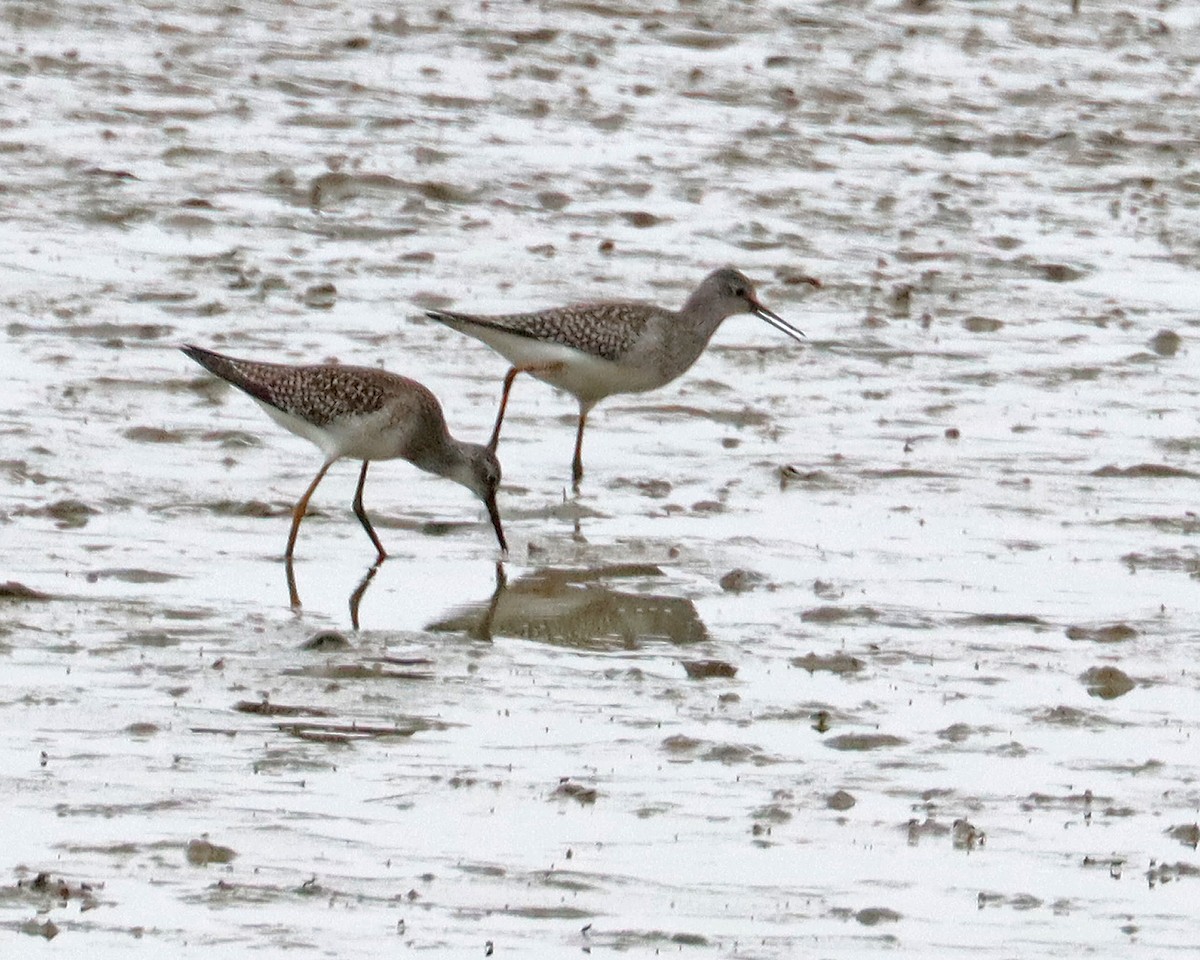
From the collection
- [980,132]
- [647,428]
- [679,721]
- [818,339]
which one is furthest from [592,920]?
[980,132]

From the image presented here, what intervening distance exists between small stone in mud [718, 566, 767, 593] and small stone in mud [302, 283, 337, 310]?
14.3 ft

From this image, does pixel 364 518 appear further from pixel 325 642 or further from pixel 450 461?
pixel 325 642

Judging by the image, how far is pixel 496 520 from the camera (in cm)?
1002

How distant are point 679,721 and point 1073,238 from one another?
902 cm

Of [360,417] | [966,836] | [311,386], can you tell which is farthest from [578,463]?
[966,836]

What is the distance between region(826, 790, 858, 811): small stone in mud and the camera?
23.3 ft

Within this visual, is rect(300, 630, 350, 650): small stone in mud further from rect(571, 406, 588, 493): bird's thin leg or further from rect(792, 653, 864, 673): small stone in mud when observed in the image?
rect(571, 406, 588, 493): bird's thin leg

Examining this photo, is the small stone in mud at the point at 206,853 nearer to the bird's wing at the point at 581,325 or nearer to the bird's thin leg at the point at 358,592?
the bird's thin leg at the point at 358,592

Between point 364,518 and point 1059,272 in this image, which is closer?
point 364,518

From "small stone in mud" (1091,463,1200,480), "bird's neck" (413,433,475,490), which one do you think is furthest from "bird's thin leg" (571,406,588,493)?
"small stone in mud" (1091,463,1200,480)

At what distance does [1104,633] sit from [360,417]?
300cm

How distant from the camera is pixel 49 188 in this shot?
15273mm

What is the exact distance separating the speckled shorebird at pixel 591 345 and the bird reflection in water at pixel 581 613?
1.76 m

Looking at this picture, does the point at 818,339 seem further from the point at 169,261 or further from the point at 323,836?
the point at 323,836
